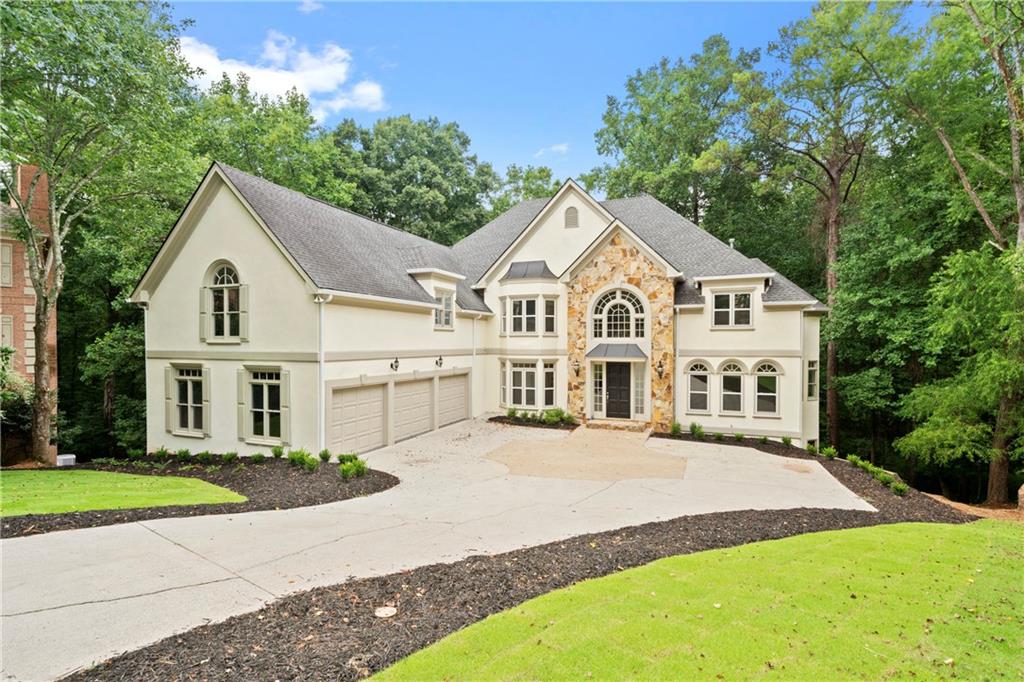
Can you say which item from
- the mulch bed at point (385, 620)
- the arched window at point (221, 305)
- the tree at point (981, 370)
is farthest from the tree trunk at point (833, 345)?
the arched window at point (221, 305)

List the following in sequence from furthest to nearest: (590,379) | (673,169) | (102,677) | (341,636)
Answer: (673,169)
(590,379)
(341,636)
(102,677)

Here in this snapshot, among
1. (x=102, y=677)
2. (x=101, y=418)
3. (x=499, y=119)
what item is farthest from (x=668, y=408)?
(x=101, y=418)

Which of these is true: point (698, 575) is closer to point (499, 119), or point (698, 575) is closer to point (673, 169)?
point (499, 119)

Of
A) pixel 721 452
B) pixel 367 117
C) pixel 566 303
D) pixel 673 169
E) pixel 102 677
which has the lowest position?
pixel 721 452

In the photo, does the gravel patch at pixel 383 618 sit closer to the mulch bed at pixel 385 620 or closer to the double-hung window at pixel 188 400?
the mulch bed at pixel 385 620

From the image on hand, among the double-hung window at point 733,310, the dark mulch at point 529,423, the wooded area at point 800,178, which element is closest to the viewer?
the wooded area at point 800,178

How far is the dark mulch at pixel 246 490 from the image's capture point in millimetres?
7844

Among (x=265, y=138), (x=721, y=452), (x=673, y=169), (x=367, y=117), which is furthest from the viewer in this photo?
(x=367, y=117)

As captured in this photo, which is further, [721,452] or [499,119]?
[499,119]

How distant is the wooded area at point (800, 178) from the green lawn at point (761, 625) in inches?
400

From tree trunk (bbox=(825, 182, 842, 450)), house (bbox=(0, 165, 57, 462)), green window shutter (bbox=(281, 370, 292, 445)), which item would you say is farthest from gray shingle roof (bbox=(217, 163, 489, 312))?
tree trunk (bbox=(825, 182, 842, 450))

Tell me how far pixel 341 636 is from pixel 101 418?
89.0 feet

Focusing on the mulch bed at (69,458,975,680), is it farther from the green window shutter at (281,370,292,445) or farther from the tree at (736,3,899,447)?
the tree at (736,3,899,447)

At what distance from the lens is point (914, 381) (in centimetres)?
2056
